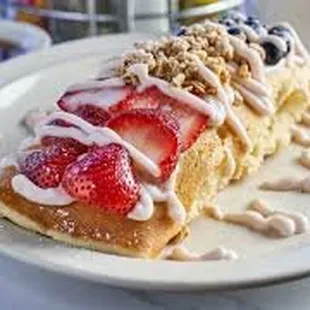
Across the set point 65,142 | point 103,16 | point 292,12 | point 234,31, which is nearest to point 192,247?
point 65,142

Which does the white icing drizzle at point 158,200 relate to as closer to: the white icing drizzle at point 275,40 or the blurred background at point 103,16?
the white icing drizzle at point 275,40

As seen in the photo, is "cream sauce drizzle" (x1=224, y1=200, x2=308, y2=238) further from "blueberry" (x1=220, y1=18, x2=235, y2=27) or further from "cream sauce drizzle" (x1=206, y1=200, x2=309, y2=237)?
"blueberry" (x1=220, y1=18, x2=235, y2=27)

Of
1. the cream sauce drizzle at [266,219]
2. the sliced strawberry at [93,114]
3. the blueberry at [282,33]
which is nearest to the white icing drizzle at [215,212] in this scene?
the cream sauce drizzle at [266,219]

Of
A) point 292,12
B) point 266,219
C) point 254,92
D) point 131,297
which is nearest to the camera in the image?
point 131,297

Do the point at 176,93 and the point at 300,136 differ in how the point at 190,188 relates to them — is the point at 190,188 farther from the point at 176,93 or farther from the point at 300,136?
the point at 300,136

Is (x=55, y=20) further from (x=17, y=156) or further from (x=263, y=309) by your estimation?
(x=263, y=309)

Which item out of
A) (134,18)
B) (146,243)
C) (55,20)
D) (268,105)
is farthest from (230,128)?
(55,20)
